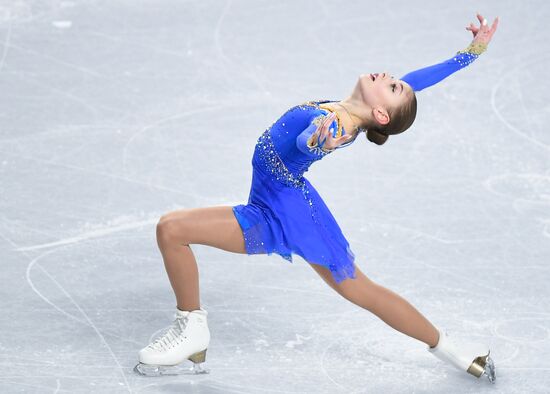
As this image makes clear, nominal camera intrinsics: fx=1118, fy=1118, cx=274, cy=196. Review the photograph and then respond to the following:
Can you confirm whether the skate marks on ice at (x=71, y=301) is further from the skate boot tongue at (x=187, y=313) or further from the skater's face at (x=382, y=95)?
the skater's face at (x=382, y=95)

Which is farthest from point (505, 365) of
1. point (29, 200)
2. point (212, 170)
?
point (29, 200)

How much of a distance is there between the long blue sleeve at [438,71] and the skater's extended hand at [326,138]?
0.70m

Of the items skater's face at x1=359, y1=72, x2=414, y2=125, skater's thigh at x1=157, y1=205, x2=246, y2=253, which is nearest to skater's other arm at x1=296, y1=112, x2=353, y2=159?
skater's face at x1=359, y1=72, x2=414, y2=125

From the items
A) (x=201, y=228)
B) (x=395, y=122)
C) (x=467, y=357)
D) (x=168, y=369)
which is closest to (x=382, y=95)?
(x=395, y=122)

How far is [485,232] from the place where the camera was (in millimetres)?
5777

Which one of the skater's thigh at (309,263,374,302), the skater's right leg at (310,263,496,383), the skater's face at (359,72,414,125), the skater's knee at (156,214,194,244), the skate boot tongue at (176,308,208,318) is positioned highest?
the skater's face at (359,72,414,125)

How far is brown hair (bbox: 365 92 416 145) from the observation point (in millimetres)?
4461

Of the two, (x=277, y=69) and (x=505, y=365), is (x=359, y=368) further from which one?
(x=277, y=69)

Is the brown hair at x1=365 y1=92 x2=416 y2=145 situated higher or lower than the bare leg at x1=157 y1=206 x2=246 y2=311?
higher

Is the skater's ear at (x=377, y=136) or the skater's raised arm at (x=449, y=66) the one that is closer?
the skater's ear at (x=377, y=136)

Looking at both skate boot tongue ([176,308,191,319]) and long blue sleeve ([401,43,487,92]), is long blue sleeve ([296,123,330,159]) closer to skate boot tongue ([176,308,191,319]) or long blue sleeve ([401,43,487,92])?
long blue sleeve ([401,43,487,92])

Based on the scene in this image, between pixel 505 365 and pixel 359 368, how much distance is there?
620 mm

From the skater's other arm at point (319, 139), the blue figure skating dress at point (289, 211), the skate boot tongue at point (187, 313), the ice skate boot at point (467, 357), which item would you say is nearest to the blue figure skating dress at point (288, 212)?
the blue figure skating dress at point (289, 211)

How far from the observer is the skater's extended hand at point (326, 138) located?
4.05 meters
